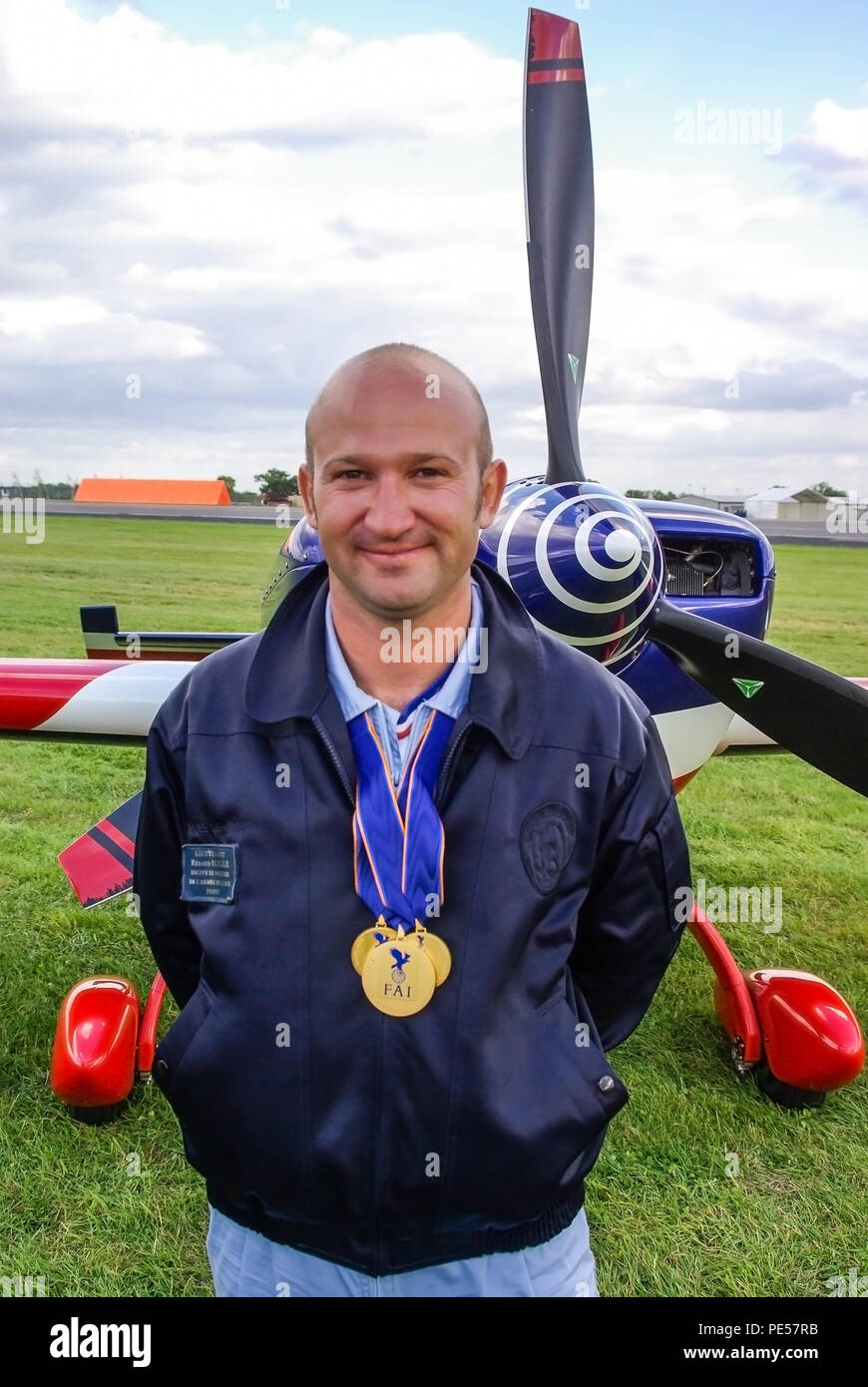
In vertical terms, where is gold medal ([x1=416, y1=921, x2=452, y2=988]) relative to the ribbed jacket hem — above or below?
above

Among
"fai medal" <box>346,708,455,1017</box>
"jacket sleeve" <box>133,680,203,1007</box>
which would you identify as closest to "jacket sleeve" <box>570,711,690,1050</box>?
"fai medal" <box>346,708,455,1017</box>

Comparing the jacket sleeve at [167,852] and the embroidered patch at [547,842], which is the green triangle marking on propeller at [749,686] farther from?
the jacket sleeve at [167,852]

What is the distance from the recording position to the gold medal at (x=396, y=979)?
57.2 inches

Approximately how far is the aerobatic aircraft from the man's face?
4.43ft

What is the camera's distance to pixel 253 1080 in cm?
152

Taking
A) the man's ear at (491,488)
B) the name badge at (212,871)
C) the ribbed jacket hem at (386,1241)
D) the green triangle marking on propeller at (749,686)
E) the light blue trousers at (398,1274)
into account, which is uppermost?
the man's ear at (491,488)

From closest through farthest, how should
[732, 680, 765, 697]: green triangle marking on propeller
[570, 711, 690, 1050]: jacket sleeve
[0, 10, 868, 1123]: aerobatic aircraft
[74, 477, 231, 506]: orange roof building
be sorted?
[570, 711, 690, 1050]: jacket sleeve
[0, 10, 868, 1123]: aerobatic aircraft
[732, 680, 765, 697]: green triangle marking on propeller
[74, 477, 231, 506]: orange roof building

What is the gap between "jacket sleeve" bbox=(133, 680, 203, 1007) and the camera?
1.68 m

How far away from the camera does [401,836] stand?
1486 millimetres

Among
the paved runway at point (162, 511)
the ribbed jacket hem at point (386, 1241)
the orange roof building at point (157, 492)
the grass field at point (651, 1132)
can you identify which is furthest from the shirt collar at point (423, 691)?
the orange roof building at point (157, 492)

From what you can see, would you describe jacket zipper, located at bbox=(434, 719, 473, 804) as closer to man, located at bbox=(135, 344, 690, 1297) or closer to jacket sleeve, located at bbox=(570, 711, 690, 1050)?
man, located at bbox=(135, 344, 690, 1297)

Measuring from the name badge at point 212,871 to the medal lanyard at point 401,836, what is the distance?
0.20 m

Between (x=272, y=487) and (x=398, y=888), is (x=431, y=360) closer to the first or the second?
(x=398, y=888)

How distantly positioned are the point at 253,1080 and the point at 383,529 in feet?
2.86
